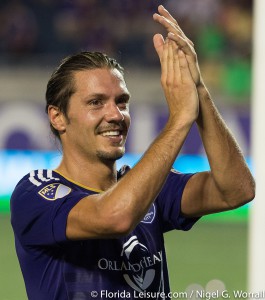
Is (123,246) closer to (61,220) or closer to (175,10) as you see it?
(61,220)

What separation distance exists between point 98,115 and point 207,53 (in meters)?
13.1

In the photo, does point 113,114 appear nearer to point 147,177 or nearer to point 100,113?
point 100,113

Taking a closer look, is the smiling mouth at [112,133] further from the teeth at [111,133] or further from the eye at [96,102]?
the eye at [96,102]

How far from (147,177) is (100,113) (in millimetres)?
559

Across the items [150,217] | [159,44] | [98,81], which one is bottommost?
[150,217]

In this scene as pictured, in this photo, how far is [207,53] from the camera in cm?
1659

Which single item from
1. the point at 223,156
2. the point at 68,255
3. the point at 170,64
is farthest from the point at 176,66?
the point at 68,255

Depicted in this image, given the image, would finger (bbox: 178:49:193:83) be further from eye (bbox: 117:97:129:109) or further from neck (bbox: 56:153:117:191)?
neck (bbox: 56:153:117:191)

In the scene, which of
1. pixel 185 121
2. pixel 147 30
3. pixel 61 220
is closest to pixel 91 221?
pixel 61 220

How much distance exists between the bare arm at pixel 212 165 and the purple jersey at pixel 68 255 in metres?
0.33

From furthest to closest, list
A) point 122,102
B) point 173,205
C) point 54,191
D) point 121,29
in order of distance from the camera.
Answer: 1. point 121,29
2. point 173,205
3. point 122,102
4. point 54,191

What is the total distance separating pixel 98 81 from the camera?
149 inches

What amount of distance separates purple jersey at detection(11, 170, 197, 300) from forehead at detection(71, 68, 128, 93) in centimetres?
42
